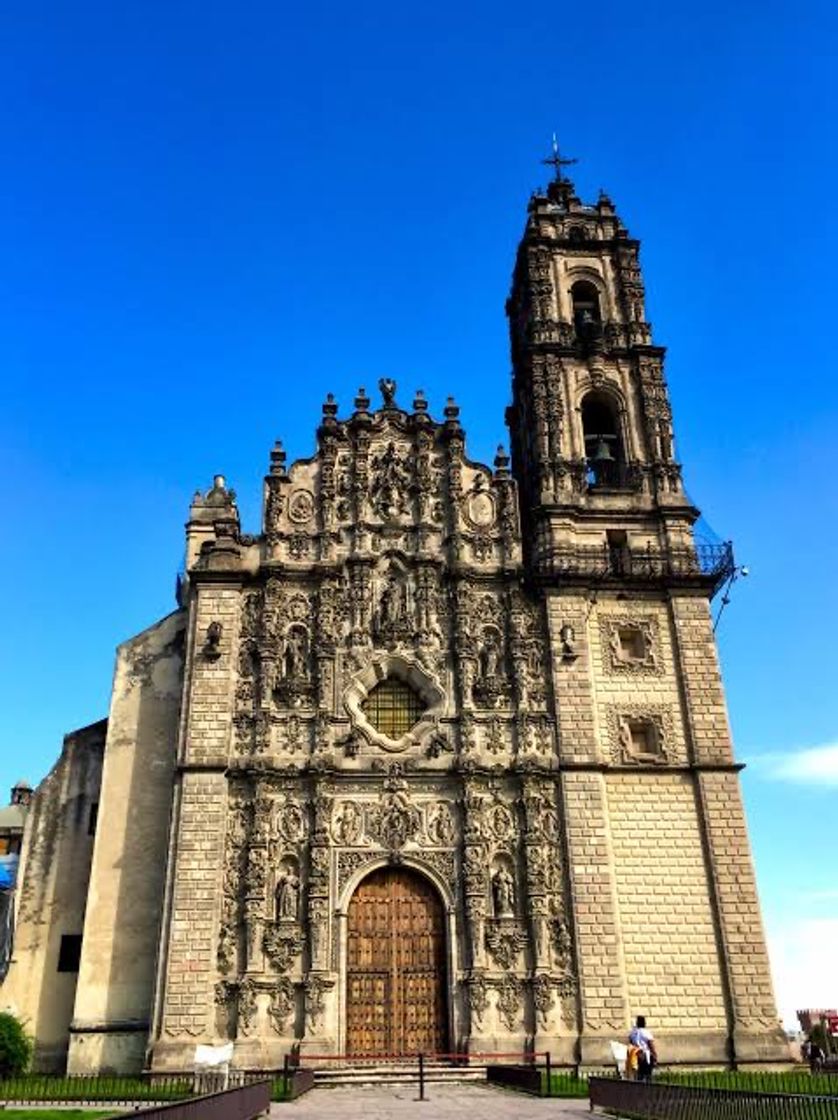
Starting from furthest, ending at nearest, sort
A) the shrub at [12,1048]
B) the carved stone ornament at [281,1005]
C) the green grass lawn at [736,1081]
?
the carved stone ornament at [281,1005] < the shrub at [12,1048] < the green grass lawn at [736,1081]

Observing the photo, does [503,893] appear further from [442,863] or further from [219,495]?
[219,495]

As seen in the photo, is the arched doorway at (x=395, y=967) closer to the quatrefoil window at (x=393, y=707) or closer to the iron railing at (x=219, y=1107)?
the quatrefoil window at (x=393, y=707)

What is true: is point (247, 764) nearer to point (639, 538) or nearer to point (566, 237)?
point (639, 538)

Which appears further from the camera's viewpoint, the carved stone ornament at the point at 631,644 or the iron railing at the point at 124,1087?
the carved stone ornament at the point at 631,644

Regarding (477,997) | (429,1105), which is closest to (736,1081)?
(477,997)

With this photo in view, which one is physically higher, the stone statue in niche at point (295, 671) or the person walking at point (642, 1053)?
the stone statue in niche at point (295, 671)

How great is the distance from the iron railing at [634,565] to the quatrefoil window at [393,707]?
14.8ft

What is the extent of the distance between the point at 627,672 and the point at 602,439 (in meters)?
7.38

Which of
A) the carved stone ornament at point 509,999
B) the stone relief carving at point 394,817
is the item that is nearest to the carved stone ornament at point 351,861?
the stone relief carving at point 394,817

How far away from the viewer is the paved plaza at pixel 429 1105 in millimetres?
13055

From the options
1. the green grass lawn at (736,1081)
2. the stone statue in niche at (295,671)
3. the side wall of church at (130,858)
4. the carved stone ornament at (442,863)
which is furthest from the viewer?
the stone statue in niche at (295,671)

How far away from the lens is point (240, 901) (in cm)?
2112

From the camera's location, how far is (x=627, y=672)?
2436cm

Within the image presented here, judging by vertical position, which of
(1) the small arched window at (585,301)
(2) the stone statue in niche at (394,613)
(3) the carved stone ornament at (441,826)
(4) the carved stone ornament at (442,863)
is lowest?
(4) the carved stone ornament at (442,863)
